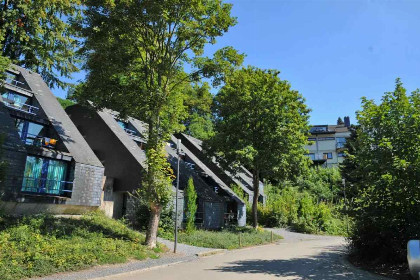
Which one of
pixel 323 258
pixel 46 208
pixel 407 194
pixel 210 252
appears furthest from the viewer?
pixel 46 208

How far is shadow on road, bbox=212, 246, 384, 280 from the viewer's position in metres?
10.9

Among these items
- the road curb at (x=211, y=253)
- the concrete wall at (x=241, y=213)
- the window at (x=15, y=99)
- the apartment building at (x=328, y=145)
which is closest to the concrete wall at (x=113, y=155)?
the window at (x=15, y=99)

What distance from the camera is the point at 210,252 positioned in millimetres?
16641

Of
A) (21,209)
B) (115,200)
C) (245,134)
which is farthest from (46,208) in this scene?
(245,134)

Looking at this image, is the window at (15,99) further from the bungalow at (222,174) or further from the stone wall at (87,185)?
the bungalow at (222,174)

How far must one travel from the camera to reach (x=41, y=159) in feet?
64.6

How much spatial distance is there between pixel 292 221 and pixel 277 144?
36.3 ft

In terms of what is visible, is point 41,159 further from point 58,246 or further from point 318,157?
point 318,157

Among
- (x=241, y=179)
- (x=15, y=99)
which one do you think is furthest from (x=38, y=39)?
(x=241, y=179)

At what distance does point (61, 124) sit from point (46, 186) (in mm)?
4542

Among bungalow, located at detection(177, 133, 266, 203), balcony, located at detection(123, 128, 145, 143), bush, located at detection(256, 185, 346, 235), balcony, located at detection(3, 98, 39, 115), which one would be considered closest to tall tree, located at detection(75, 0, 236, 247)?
balcony, located at detection(3, 98, 39, 115)

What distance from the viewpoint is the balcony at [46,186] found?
18.9 m

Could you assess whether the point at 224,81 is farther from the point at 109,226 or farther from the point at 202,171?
the point at 202,171

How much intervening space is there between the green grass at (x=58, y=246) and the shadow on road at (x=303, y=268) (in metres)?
3.95
